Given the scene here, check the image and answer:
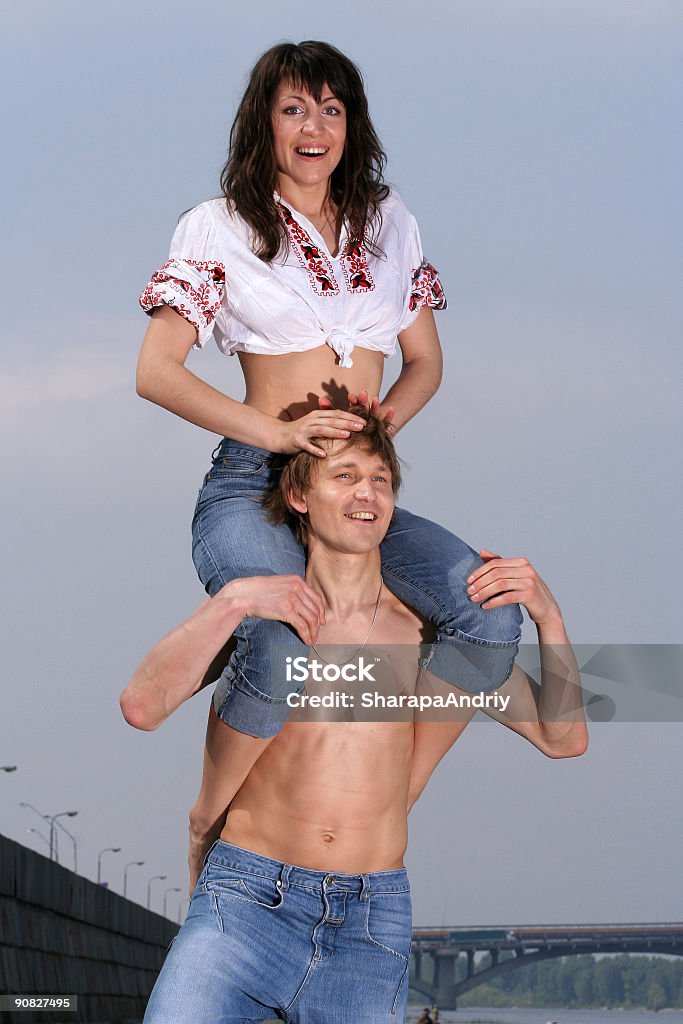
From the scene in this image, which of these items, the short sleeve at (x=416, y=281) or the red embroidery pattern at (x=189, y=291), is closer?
the red embroidery pattern at (x=189, y=291)

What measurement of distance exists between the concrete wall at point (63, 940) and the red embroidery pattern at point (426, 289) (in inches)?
323

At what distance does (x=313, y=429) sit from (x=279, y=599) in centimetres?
55

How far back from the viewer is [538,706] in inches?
194

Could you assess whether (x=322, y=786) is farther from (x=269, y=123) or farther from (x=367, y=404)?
(x=269, y=123)

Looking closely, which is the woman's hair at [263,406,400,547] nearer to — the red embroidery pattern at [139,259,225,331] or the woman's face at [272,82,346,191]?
the red embroidery pattern at [139,259,225,331]

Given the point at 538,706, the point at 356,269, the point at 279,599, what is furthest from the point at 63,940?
the point at 279,599

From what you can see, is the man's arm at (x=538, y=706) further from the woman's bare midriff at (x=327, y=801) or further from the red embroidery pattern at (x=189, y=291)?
the red embroidery pattern at (x=189, y=291)

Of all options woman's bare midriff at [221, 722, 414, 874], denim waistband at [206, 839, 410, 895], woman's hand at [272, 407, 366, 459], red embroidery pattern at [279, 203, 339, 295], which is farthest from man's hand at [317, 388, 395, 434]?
denim waistband at [206, 839, 410, 895]

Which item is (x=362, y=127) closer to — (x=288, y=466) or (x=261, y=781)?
(x=288, y=466)

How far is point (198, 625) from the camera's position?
4.33m

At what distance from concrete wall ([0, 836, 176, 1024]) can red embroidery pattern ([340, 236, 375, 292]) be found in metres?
8.42

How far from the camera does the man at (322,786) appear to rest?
4.34m

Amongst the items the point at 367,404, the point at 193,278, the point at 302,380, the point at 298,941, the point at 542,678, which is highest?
the point at 193,278

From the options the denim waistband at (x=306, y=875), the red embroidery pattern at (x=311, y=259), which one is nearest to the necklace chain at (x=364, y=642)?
the denim waistband at (x=306, y=875)
